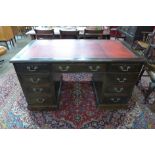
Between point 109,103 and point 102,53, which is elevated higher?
point 102,53

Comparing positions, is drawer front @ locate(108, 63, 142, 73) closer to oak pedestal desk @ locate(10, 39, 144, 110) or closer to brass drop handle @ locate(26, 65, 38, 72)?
oak pedestal desk @ locate(10, 39, 144, 110)

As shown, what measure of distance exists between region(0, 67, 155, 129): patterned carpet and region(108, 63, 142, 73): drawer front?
0.67 metres

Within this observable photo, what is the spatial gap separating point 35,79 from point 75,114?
729mm

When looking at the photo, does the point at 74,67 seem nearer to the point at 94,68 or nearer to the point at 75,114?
the point at 94,68

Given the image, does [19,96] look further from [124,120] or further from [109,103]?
[124,120]

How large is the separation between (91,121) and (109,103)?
0.35 meters

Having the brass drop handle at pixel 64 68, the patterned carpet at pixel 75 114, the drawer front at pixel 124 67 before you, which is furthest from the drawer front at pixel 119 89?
the brass drop handle at pixel 64 68

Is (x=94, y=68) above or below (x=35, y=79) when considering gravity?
above

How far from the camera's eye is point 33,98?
5.47ft

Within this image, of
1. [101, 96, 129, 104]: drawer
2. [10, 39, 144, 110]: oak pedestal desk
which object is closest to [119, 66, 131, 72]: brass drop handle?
[10, 39, 144, 110]: oak pedestal desk

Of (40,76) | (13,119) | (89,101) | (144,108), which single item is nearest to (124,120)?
(144,108)

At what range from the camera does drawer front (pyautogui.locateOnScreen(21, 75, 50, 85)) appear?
1473mm

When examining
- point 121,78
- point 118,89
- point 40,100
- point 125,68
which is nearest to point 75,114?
point 40,100

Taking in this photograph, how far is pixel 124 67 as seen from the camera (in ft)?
4.63
